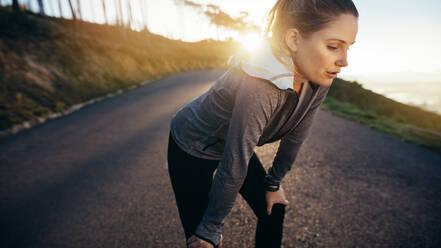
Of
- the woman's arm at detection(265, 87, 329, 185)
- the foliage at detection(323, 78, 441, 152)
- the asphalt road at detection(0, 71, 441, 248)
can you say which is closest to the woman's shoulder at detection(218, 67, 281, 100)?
the woman's arm at detection(265, 87, 329, 185)

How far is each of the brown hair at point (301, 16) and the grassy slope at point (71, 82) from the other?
376 centimetres

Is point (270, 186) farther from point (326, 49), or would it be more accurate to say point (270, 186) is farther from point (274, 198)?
point (326, 49)

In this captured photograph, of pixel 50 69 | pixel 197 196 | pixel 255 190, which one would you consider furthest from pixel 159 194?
pixel 50 69

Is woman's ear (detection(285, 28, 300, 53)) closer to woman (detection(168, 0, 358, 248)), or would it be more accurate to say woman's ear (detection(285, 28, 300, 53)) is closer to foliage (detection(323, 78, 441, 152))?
woman (detection(168, 0, 358, 248))

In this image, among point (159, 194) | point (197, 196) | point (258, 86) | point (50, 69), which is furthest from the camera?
point (50, 69)

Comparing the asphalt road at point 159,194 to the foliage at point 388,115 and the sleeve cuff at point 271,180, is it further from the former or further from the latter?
the foliage at point 388,115

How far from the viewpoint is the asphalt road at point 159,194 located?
6.94ft

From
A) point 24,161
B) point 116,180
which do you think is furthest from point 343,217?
point 24,161

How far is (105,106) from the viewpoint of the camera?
7461 mm

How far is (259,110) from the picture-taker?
79cm

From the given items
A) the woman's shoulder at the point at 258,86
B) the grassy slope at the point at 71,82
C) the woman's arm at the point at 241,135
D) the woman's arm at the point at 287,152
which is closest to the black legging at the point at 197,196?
the woman's arm at the point at 287,152

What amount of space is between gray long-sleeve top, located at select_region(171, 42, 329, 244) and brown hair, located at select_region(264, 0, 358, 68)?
0.18m

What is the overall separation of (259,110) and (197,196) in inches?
28.4

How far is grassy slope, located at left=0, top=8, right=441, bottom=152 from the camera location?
19.6ft
